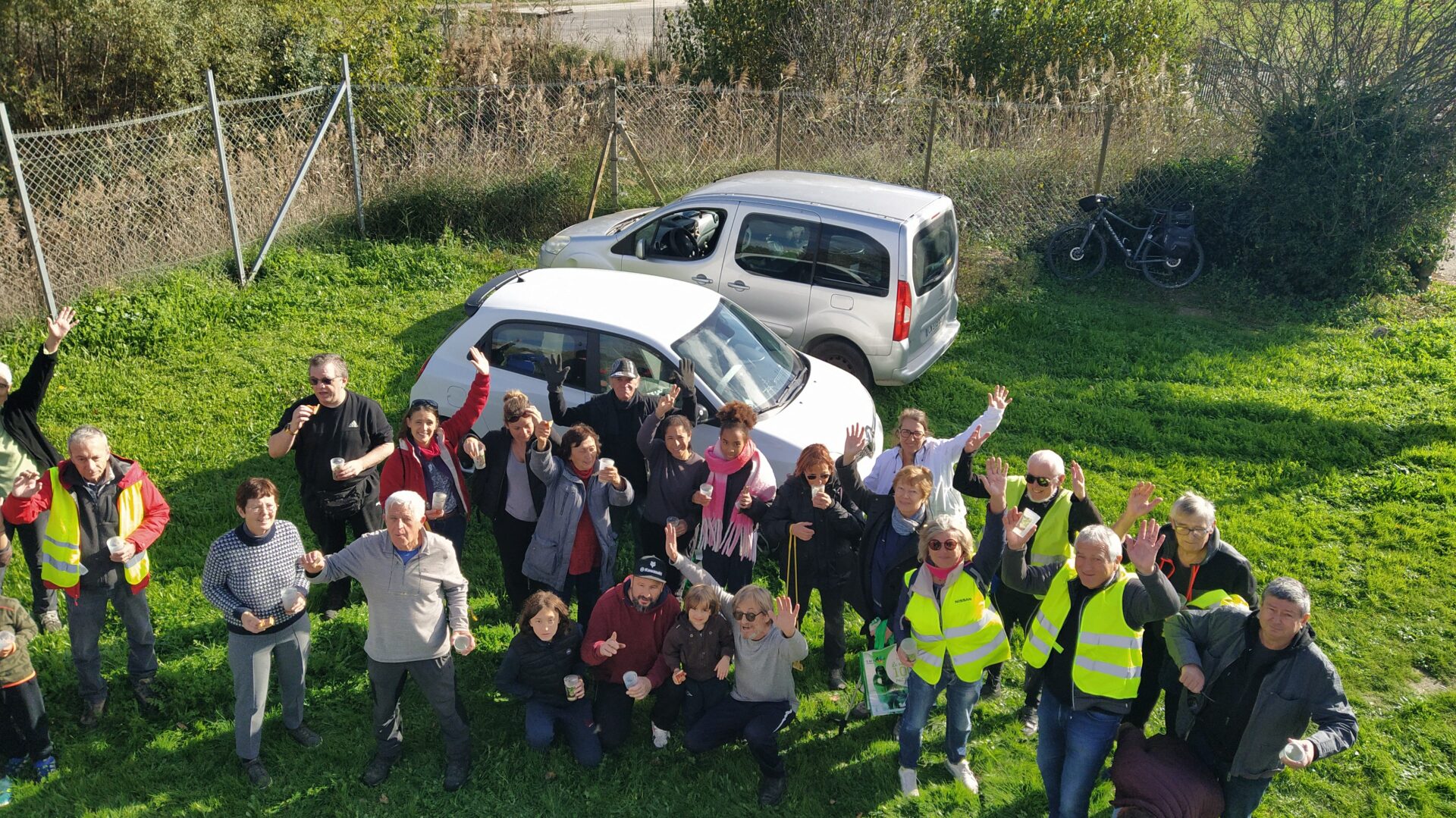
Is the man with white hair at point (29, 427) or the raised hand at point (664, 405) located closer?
the man with white hair at point (29, 427)

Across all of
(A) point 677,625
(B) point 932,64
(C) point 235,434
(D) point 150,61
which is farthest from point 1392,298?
(D) point 150,61

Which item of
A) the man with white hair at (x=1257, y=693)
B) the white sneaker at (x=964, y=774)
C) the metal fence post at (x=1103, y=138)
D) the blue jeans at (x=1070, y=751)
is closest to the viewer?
the man with white hair at (x=1257, y=693)

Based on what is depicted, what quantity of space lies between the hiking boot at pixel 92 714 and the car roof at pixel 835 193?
608cm

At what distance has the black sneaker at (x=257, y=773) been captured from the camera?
5.18m

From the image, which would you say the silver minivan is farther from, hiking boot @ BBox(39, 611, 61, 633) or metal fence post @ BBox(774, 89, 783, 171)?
hiking boot @ BBox(39, 611, 61, 633)

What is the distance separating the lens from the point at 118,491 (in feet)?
17.5

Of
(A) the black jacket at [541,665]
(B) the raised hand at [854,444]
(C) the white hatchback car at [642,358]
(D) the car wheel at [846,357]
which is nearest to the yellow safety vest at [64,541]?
(A) the black jacket at [541,665]

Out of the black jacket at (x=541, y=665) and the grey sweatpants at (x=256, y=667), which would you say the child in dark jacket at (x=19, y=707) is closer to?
the grey sweatpants at (x=256, y=667)

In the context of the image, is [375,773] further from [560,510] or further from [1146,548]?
[1146,548]

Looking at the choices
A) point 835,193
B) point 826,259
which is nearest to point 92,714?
point 826,259

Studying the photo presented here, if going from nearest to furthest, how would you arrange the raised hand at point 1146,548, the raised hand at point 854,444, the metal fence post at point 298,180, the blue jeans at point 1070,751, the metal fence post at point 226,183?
the raised hand at point 1146,548 → the blue jeans at point 1070,751 → the raised hand at point 854,444 → the metal fence post at point 226,183 → the metal fence post at point 298,180

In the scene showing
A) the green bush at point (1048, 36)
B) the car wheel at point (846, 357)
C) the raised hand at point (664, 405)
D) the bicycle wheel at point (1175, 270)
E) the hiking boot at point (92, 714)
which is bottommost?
the hiking boot at point (92, 714)

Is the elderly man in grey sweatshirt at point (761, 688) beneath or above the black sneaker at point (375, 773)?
above

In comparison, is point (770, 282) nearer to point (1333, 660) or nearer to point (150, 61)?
point (1333, 660)
